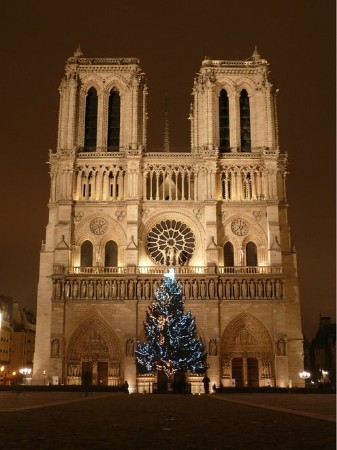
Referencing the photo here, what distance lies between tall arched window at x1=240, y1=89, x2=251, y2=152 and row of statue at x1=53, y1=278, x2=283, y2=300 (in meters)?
11.7

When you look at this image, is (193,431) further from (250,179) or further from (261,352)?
(250,179)

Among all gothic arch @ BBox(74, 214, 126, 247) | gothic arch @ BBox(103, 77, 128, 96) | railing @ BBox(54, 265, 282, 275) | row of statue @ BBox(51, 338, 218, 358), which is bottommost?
row of statue @ BBox(51, 338, 218, 358)

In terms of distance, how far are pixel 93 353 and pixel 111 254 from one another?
762cm

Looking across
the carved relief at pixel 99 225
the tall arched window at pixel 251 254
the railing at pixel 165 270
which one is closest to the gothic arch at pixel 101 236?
the carved relief at pixel 99 225

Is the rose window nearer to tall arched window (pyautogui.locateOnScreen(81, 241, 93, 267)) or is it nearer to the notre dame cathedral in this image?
the notre dame cathedral

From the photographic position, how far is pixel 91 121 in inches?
2004

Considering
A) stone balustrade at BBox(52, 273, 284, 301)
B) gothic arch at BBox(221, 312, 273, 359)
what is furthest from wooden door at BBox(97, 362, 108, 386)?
gothic arch at BBox(221, 312, 273, 359)

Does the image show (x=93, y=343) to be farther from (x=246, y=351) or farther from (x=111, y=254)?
(x=246, y=351)

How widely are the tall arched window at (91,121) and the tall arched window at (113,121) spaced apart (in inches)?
48.0

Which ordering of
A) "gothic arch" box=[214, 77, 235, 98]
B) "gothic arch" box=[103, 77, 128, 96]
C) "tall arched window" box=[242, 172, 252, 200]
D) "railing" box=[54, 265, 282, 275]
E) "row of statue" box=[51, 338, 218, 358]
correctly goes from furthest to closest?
1. "gothic arch" box=[214, 77, 235, 98]
2. "gothic arch" box=[103, 77, 128, 96]
3. "tall arched window" box=[242, 172, 252, 200]
4. "railing" box=[54, 265, 282, 275]
5. "row of statue" box=[51, 338, 218, 358]

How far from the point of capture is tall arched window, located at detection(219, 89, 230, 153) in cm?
5041

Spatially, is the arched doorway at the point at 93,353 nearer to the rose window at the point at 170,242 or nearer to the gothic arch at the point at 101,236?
the gothic arch at the point at 101,236

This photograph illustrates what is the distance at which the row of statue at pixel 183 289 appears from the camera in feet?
147

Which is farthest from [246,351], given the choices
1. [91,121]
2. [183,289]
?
[91,121]
